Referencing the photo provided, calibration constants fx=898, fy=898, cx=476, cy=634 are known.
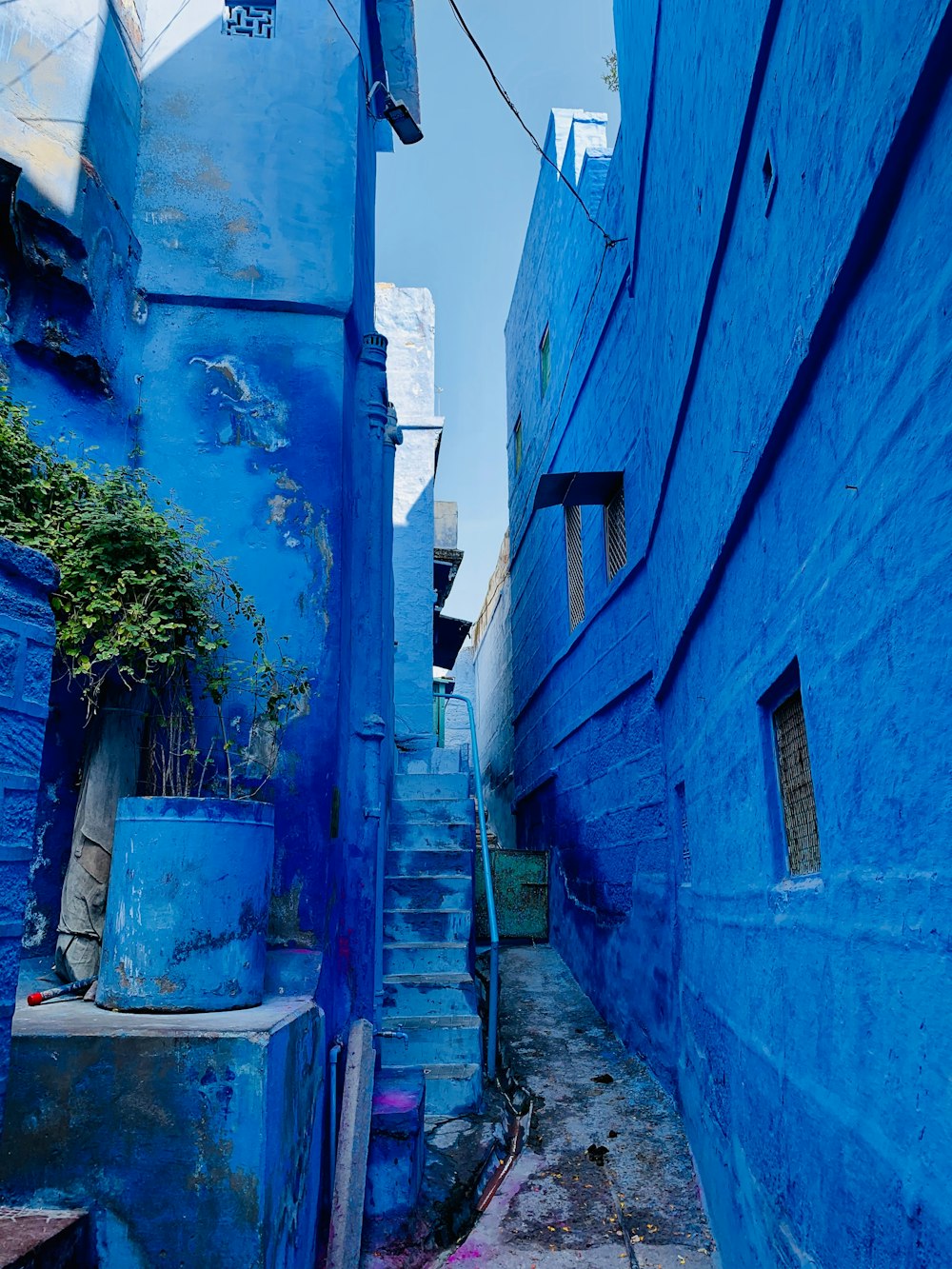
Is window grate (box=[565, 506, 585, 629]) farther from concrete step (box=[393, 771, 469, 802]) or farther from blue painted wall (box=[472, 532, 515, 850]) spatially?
blue painted wall (box=[472, 532, 515, 850])

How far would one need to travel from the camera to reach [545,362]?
411 inches

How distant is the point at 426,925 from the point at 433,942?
4.1 inches

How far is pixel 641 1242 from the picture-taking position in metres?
3.63

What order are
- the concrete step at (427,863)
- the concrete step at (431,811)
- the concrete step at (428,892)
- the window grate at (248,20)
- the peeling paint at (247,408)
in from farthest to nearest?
1. the concrete step at (431,811)
2. the concrete step at (427,863)
3. the concrete step at (428,892)
4. the window grate at (248,20)
5. the peeling paint at (247,408)

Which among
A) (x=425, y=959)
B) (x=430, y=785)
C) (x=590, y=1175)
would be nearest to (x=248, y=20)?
(x=430, y=785)

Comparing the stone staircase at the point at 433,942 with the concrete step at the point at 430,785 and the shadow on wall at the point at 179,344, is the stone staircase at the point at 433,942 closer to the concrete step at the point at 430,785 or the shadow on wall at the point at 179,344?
the concrete step at the point at 430,785

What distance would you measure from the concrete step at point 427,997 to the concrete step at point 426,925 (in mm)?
324

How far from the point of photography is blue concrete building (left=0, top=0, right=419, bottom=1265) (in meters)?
3.79

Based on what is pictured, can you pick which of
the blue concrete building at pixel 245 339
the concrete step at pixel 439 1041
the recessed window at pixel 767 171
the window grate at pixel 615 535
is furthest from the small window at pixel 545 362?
the recessed window at pixel 767 171

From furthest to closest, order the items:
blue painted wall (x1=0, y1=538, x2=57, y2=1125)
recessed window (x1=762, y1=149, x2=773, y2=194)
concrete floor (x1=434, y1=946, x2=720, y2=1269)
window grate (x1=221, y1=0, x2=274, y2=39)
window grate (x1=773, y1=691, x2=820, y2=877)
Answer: window grate (x1=221, y1=0, x2=274, y2=39) < concrete floor (x1=434, y1=946, x2=720, y2=1269) < recessed window (x1=762, y1=149, x2=773, y2=194) < window grate (x1=773, y1=691, x2=820, y2=877) < blue painted wall (x1=0, y1=538, x2=57, y2=1125)

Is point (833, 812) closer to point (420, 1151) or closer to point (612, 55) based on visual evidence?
point (420, 1151)

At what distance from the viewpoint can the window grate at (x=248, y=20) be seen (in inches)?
189

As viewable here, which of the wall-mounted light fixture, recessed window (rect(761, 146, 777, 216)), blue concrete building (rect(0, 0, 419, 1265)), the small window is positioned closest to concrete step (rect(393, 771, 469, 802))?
blue concrete building (rect(0, 0, 419, 1265))

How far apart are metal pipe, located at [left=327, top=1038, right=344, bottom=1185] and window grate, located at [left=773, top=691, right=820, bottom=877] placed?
2036mm
